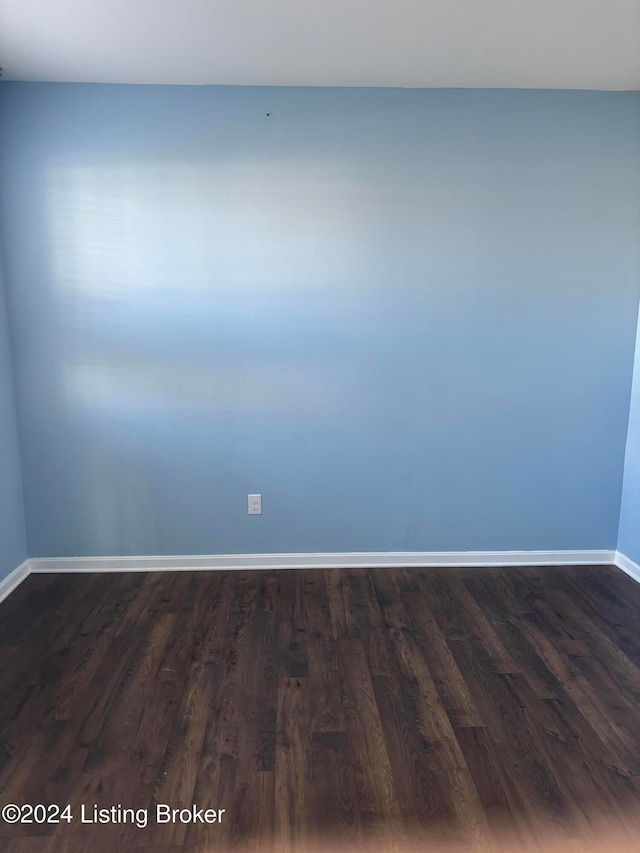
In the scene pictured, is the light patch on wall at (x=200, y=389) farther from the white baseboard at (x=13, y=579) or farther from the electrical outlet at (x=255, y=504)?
the white baseboard at (x=13, y=579)

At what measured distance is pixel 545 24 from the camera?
2.19 m

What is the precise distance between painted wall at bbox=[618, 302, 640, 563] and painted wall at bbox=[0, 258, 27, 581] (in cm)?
314

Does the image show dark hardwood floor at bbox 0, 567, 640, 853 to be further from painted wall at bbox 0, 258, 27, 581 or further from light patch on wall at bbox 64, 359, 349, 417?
light patch on wall at bbox 64, 359, 349, 417

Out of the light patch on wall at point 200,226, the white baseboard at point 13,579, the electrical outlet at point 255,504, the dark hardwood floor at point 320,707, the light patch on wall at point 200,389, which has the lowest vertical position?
the dark hardwood floor at point 320,707

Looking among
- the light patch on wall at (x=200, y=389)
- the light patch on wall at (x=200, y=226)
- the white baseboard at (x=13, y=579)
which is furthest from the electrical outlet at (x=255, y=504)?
the white baseboard at (x=13, y=579)

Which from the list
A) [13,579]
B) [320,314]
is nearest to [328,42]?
[320,314]

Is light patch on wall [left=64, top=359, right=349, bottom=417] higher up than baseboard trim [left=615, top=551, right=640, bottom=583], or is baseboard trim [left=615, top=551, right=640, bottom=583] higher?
light patch on wall [left=64, top=359, right=349, bottom=417]

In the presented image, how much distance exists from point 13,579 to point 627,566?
3.14m

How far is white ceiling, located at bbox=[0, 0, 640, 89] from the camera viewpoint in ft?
6.82

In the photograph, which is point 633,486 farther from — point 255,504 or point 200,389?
point 200,389

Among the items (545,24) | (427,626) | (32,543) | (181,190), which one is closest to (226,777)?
(427,626)

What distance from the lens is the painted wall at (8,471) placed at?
115 inches

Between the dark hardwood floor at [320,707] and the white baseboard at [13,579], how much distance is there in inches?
1.8

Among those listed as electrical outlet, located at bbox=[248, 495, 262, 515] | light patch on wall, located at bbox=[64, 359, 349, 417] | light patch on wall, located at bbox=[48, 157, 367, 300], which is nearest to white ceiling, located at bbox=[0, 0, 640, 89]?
light patch on wall, located at bbox=[48, 157, 367, 300]
